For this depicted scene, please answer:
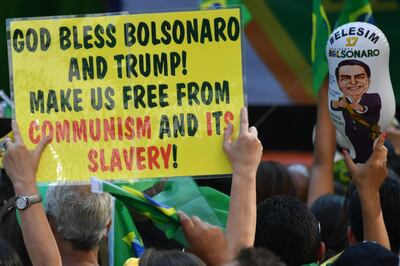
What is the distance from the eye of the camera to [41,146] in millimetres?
3857

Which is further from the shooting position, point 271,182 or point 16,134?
point 271,182

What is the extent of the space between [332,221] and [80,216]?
4.84ft

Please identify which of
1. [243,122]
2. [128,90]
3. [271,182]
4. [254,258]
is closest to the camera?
[254,258]

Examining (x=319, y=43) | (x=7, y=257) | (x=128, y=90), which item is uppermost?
(x=128, y=90)

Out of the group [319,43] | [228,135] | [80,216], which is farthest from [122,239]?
[319,43]

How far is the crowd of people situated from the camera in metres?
3.60

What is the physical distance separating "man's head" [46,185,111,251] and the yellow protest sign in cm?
9

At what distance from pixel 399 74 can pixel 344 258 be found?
15.1 ft

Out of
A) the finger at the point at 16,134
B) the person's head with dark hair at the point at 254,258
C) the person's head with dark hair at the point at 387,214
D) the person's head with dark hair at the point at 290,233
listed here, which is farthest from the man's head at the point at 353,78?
the finger at the point at 16,134

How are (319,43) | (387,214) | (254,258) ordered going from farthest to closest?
(319,43) < (387,214) < (254,258)

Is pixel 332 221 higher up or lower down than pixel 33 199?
lower down

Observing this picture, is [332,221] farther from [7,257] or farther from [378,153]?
[7,257]


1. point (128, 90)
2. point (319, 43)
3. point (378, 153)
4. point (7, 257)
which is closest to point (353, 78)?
point (378, 153)

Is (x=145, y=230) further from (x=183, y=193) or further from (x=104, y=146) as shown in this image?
(x=104, y=146)
